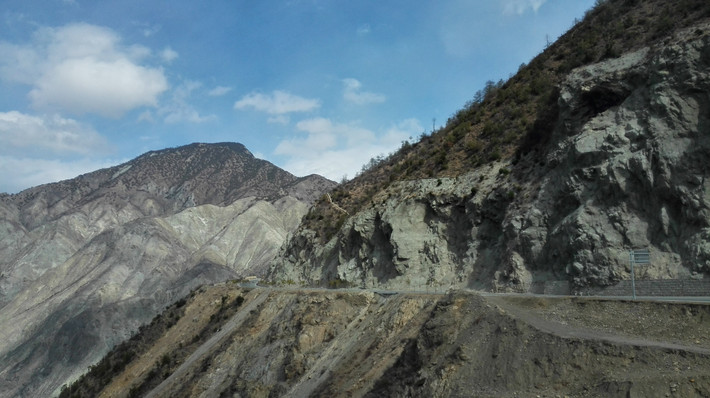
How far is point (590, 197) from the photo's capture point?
75.2ft

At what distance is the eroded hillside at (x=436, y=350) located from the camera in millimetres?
12570

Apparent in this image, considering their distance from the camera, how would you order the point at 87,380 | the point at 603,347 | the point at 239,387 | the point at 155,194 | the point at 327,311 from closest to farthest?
the point at 603,347 < the point at 239,387 < the point at 327,311 < the point at 87,380 < the point at 155,194

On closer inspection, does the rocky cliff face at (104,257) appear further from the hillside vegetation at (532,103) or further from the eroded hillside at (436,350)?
the eroded hillside at (436,350)

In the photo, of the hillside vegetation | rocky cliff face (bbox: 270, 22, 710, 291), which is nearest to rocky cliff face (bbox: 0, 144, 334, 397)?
A: the hillside vegetation

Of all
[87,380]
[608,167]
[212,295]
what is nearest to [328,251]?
[212,295]

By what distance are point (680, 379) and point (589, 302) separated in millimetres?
5824

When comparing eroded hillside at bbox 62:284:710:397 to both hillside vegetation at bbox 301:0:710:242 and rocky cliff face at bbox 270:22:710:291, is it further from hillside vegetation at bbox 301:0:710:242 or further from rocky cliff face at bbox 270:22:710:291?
hillside vegetation at bbox 301:0:710:242

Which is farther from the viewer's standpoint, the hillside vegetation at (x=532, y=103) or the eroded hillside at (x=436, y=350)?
the hillside vegetation at (x=532, y=103)

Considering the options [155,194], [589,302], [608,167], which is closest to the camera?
[589,302]

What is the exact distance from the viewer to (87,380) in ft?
145

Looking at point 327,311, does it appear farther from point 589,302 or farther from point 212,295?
point 212,295

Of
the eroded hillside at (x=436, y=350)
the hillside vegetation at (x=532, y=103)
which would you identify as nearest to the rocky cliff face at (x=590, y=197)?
the hillside vegetation at (x=532, y=103)

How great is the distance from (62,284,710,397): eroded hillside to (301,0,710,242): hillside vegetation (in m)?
13.7

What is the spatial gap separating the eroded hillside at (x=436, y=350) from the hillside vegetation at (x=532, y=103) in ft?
45.0
